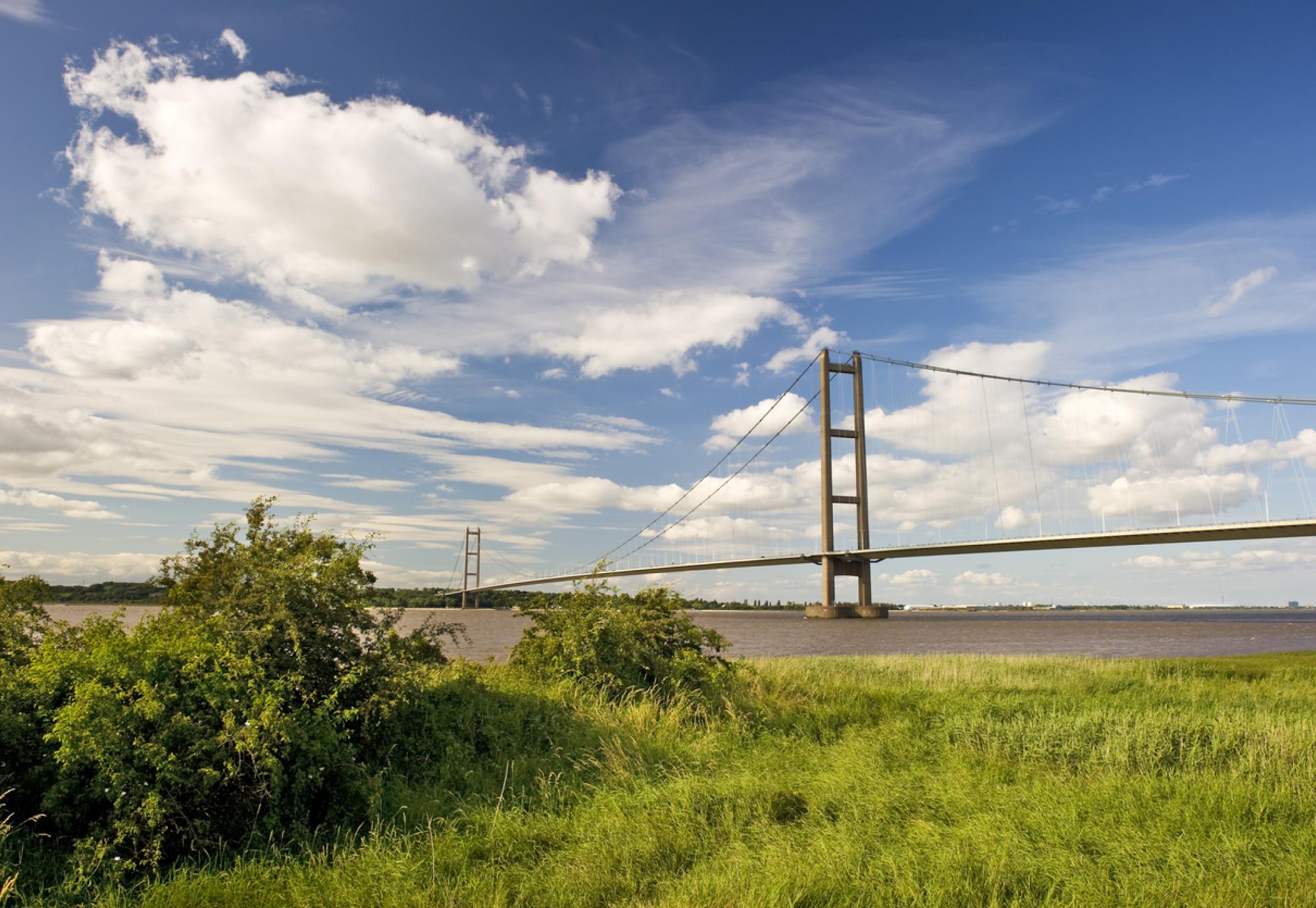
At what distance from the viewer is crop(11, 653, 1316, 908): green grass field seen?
17.6 feet

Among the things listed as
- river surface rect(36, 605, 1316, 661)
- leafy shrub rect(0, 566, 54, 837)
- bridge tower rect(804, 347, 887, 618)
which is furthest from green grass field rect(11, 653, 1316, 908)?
bridge tower rect(804, 347, 887, 618)

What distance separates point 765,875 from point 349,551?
491 centimetres

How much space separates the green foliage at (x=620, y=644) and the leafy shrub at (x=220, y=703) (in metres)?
4.10

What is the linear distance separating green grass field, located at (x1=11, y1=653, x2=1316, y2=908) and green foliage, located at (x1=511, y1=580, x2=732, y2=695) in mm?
960

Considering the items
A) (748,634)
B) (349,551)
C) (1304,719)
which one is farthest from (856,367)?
(349,551)

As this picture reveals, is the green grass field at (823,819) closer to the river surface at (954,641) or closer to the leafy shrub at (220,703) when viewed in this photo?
the leafy shrub at (220,703)

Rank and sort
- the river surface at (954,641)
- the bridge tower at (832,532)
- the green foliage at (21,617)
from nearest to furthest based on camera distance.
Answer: the green foliage at (21,617) < the river surface at (954,641) < the bridge tower at (832,532)

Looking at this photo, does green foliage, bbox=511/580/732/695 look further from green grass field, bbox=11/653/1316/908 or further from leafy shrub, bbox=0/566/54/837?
leafy shrub, bbox=0/566/54/837

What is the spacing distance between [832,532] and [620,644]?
2386 inches

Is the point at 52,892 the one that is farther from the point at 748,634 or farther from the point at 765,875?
the point at 748,634

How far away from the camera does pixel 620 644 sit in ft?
40.8

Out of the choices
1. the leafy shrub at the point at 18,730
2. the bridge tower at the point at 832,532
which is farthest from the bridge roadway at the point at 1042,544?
the leafy shrub at the point at 18,730

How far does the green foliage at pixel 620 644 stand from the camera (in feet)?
39.6

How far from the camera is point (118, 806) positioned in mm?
5879
